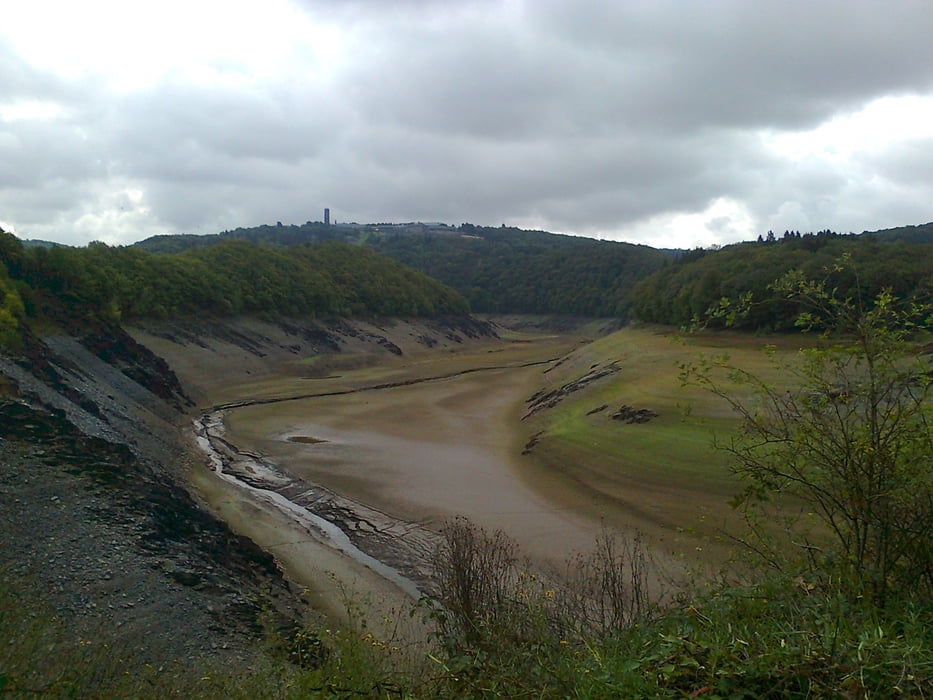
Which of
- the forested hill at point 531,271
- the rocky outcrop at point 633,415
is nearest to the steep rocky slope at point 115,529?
the rocky outcrop at point 633,415

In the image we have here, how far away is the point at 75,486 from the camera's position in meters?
14.5

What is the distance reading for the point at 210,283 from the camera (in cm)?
5272

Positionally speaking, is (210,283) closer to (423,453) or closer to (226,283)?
(226,283)

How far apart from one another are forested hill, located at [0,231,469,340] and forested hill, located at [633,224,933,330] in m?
28.4

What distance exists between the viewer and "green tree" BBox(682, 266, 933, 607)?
4691mm

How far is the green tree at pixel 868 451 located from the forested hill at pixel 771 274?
62.1 ft

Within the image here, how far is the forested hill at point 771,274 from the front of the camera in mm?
31234

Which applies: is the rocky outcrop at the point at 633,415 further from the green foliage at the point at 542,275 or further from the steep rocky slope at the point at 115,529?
the green foliage at the point at 542,275

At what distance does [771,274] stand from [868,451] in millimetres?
41938

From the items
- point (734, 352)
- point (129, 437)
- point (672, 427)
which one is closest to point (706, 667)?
point (672, 427)

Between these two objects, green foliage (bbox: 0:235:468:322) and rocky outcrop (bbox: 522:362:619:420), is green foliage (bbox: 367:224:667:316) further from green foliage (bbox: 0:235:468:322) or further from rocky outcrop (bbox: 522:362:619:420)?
rocky outcrop (bbox: 522:362:619:420)

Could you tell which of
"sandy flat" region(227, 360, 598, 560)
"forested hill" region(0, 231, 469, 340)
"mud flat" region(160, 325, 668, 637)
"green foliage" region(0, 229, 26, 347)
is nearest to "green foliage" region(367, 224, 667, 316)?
"forested hill" region(0, 231, 469, 340)

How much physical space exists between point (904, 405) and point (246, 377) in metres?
42.1

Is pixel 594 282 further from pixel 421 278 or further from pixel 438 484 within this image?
pixel 438 484
